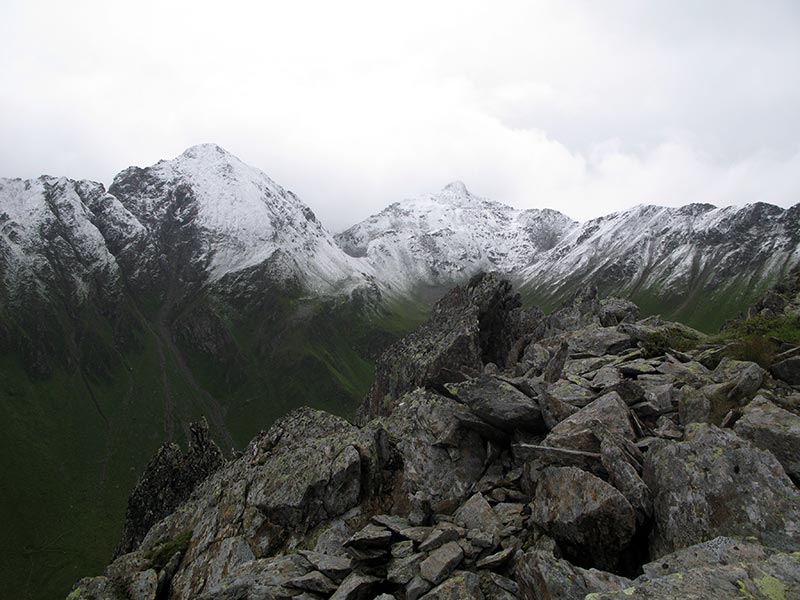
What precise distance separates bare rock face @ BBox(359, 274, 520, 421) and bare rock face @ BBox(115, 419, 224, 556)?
26048mm

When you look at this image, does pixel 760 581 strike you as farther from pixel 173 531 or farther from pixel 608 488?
pixel 173 531

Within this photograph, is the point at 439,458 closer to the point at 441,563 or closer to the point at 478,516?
the point at 478,516

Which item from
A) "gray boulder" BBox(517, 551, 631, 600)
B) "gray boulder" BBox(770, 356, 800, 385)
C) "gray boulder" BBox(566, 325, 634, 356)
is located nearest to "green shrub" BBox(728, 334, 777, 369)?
"gray boulder" BBox(770, 356, 800, 385)

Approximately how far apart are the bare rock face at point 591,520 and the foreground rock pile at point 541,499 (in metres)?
0.05

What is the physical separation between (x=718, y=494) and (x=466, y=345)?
199 feet

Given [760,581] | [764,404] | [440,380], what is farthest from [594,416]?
[440,380]

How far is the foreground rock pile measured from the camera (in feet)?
41.4

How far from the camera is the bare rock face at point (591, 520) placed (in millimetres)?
14055

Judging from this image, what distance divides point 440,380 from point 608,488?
14754mm

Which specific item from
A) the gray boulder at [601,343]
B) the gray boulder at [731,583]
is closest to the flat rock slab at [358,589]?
the gray boulder at [731,583]

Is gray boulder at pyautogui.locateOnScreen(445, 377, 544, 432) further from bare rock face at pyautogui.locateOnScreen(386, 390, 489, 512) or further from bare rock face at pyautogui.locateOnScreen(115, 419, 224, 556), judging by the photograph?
bare rock face at pyautogui.locateOnScreen(115, 419, 224, 556)

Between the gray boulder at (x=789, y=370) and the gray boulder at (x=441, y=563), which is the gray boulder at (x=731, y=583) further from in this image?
the gray boulder at (x=789, y=370)

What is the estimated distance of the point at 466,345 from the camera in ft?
243

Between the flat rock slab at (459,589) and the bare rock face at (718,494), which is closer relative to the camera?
the bare rock face at (718,494)
